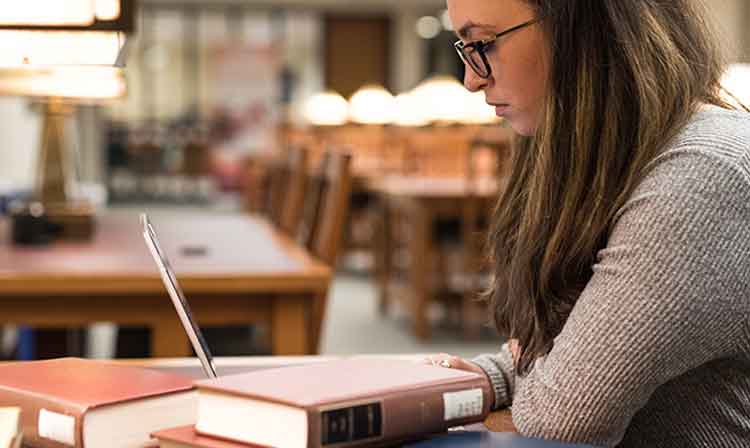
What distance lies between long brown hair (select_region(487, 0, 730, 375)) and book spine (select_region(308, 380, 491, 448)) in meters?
0.21

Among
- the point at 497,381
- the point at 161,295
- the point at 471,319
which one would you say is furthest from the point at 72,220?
the point at 471,319

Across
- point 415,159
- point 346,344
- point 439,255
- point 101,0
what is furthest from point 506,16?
point 415,159

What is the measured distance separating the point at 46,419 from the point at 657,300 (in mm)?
536

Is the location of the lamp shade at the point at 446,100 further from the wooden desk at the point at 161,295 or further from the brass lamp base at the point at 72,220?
the wooden desk at the point at 161,295

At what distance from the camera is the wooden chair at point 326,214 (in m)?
2.82

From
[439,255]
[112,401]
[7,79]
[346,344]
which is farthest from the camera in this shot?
[439,255]

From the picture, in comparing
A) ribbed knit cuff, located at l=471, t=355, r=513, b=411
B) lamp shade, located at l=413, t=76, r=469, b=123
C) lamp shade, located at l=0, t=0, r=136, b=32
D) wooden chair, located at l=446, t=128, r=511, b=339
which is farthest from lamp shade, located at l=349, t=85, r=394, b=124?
ribbed knit cuff, located at l=471, t=355, r=513, b=411

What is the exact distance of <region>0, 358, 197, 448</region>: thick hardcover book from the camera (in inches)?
38.3

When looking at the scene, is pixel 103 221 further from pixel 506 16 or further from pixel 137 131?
pixel 137 131

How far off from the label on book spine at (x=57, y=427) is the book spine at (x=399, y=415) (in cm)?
25

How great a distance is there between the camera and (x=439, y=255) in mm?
6324

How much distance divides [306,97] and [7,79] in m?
16.4

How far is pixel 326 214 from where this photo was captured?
3.24 metres

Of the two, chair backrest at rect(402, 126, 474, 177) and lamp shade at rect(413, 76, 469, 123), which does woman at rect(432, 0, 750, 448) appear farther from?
lamp shade at rect(413, 76, 469, 123)
